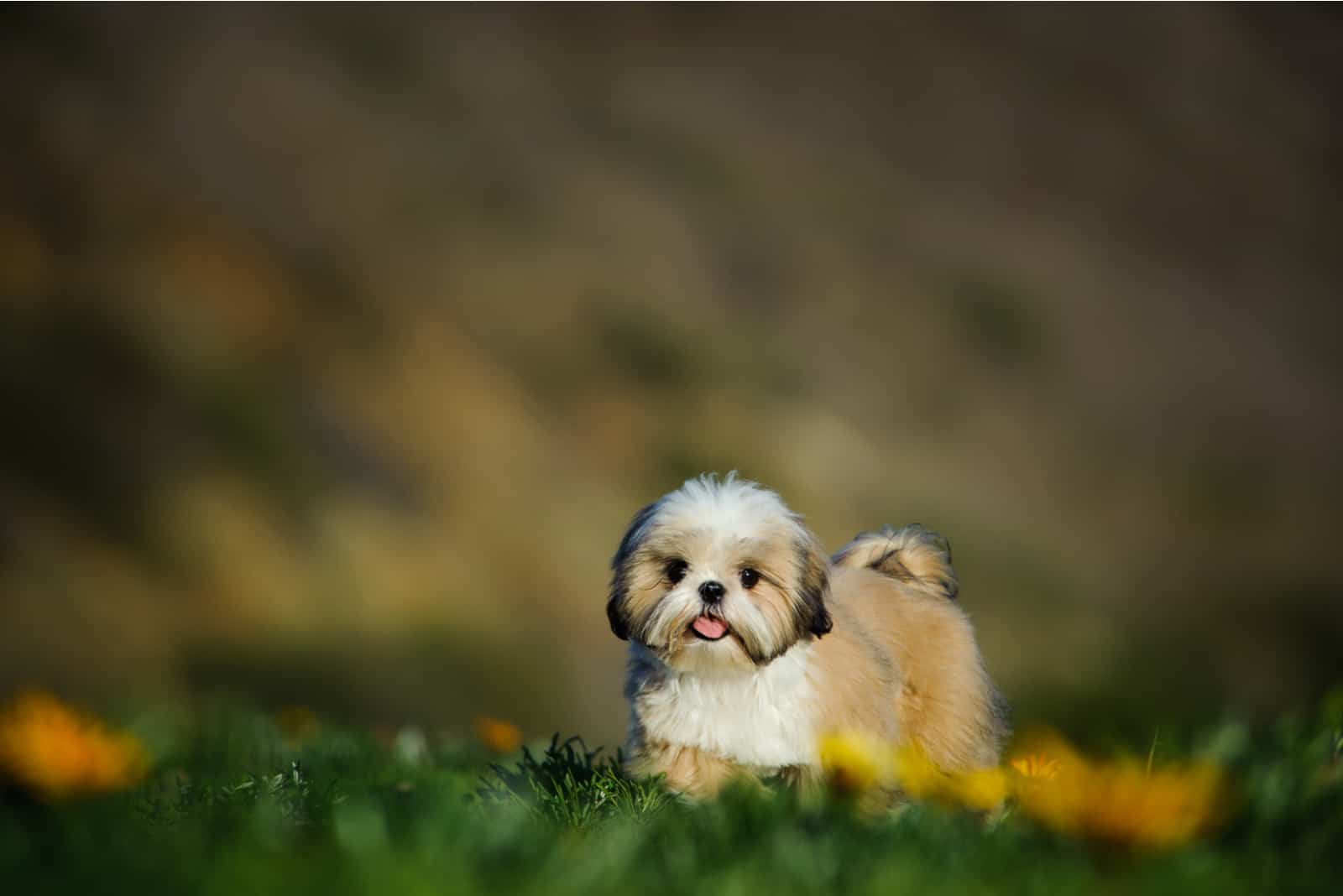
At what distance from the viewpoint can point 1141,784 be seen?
2336 mm

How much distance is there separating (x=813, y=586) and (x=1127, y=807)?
62.7 inches

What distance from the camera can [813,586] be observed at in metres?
3.80

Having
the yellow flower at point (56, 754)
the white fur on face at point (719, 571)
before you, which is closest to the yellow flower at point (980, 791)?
the white fur on face at point (719, 571)

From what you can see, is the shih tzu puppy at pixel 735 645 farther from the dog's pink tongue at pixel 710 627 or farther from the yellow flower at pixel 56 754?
the yellow flower at pixel 56 754

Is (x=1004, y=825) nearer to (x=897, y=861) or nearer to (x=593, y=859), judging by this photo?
(x=897, y=861)

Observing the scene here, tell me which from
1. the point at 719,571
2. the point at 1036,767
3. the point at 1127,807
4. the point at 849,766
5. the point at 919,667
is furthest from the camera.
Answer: the point at 919,667

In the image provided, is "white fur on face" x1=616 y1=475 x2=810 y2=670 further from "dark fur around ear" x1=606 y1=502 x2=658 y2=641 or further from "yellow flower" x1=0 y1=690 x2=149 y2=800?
"yellow flower" x1=0 y1=690 x2=149 y2=800

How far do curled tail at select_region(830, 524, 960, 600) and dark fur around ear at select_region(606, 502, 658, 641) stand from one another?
987 millimetres

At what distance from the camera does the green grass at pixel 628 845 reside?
2.13m

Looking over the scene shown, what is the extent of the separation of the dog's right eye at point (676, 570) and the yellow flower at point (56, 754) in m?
1.68

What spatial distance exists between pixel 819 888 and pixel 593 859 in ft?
1.27

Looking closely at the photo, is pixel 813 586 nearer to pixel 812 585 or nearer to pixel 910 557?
pixel 812 585

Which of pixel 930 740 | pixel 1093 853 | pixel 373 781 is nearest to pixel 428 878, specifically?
pixel 1093 853

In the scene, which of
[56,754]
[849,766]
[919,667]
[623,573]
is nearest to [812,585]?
[623,573]
